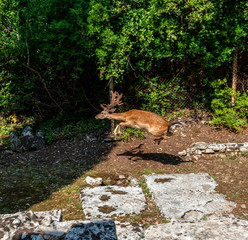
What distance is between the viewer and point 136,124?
6012mm

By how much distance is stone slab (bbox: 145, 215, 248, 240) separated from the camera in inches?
148

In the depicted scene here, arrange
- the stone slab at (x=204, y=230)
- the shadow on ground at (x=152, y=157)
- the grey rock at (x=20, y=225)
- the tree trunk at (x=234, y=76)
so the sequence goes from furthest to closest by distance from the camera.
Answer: the tree trunk at (x=234, y=76) < the shadow on ground at (x=152, y=157) < the stone slab at (x=204, y=230) < the grey rock at (x=20, y=225)

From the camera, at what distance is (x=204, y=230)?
3.91 metres

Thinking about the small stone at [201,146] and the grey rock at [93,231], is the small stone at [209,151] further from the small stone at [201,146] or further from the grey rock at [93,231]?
the grey rock at [93,231]

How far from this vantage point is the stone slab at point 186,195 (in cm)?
484

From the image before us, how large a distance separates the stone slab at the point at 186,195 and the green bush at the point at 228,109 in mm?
2700

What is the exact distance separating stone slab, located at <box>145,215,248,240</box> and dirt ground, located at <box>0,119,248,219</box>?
63 centimetres

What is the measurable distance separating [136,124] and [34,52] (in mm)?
4603

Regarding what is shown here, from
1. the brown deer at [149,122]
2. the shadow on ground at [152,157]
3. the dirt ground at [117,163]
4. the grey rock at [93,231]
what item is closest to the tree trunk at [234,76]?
the dirt ground at [117,163]

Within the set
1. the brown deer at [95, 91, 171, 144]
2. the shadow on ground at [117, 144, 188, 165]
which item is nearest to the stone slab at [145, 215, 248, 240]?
the brown deer at [95, 91, 171, 144]

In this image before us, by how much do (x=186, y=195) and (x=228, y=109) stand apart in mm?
3992

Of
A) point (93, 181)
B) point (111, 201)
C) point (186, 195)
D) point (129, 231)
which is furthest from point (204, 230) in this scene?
point (93, 181)

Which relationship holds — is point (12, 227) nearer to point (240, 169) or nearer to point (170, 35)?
point (240, 169)

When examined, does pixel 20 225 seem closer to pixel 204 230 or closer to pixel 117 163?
pixel 204 230
